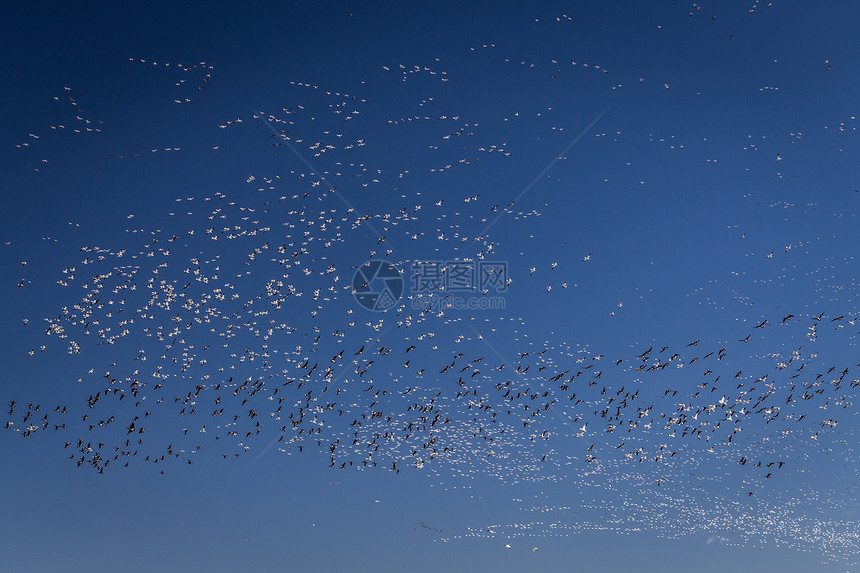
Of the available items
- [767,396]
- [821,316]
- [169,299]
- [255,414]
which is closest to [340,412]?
[255,414]

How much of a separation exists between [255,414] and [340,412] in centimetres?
324

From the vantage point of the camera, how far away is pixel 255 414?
26906 mm

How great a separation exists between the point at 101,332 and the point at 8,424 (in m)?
5.14

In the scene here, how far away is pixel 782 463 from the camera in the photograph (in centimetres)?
2583

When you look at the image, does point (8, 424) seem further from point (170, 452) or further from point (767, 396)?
point (767, 396)

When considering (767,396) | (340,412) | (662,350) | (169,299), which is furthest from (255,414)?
(767,396)

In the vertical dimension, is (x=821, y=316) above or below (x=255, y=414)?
above

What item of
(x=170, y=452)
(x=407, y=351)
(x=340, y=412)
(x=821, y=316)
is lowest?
(x=170, y=452)

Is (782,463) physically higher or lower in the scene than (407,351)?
lower

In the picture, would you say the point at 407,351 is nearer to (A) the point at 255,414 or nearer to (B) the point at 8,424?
(A) the point at 255,414

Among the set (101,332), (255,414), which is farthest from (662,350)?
(101,332)

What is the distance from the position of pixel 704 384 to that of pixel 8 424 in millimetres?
25722

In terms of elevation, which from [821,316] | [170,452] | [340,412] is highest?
[821,316]

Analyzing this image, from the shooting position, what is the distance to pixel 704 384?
83.9 feet
